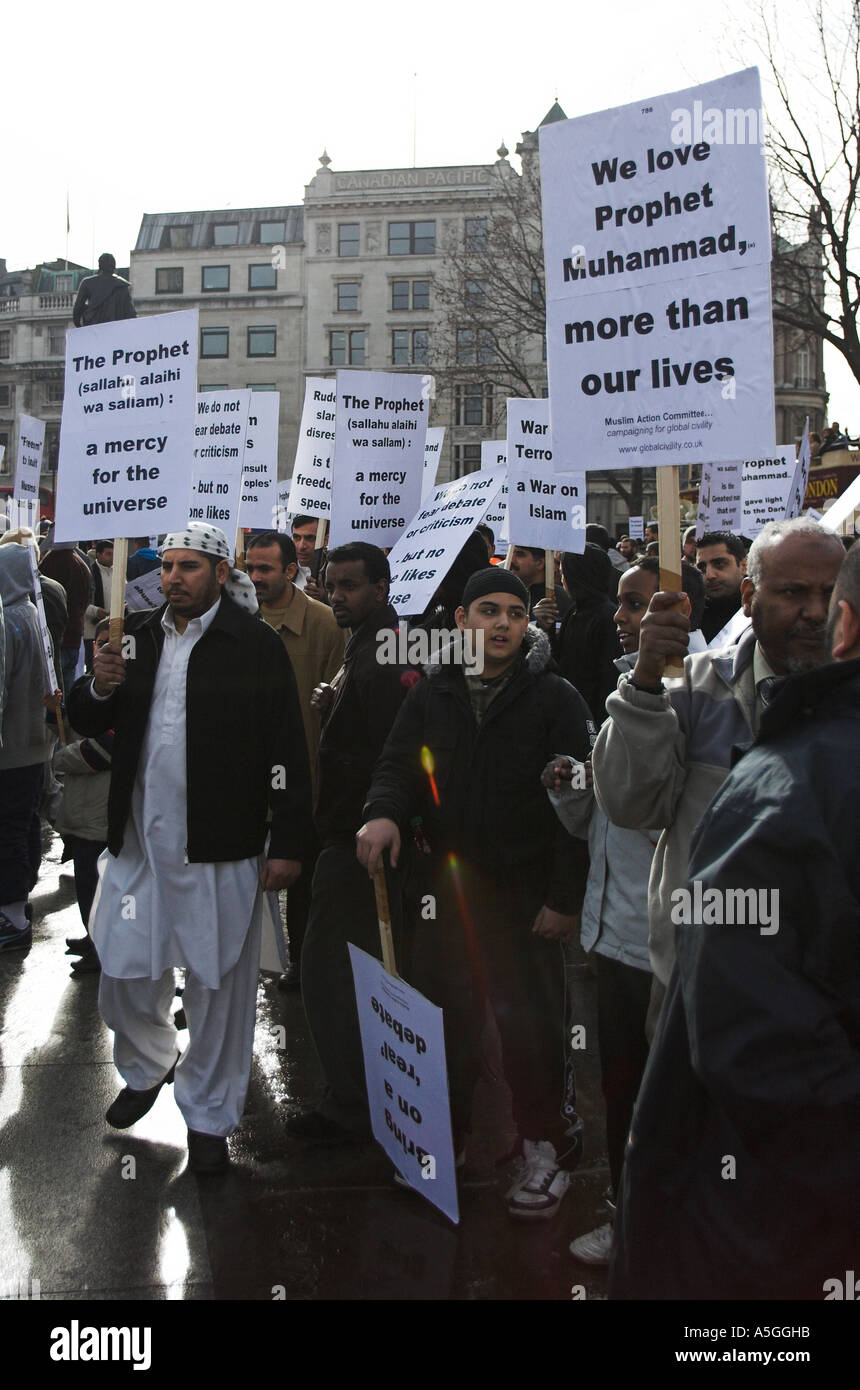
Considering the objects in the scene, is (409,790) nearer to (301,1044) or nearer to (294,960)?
(301,1044)

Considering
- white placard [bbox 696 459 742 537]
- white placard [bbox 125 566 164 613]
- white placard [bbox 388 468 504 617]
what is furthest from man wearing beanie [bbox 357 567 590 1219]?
white placard [bbox 696 459 742 537]

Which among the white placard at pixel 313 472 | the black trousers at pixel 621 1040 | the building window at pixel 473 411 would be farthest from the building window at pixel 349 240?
the black trousers at pixel 621 1040

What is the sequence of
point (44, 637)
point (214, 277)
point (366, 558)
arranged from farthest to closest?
point (214, 277)
point (44, 637)
point (366, 558)

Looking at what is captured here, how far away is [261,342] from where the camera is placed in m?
60.2

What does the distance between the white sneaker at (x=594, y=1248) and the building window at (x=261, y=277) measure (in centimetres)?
6236

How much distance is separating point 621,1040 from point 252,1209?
1286 mm

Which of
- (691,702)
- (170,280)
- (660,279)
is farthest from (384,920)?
(170,280)

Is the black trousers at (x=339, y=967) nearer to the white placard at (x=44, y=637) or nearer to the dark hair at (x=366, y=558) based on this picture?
the dark hair at (x=366, y=558)

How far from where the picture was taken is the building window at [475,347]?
3695 cm

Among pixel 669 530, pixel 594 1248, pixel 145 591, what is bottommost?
pixel 594 1248

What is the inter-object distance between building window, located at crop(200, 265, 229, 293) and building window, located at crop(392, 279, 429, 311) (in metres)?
9.54

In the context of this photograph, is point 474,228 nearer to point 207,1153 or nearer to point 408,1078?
point 207,1153
